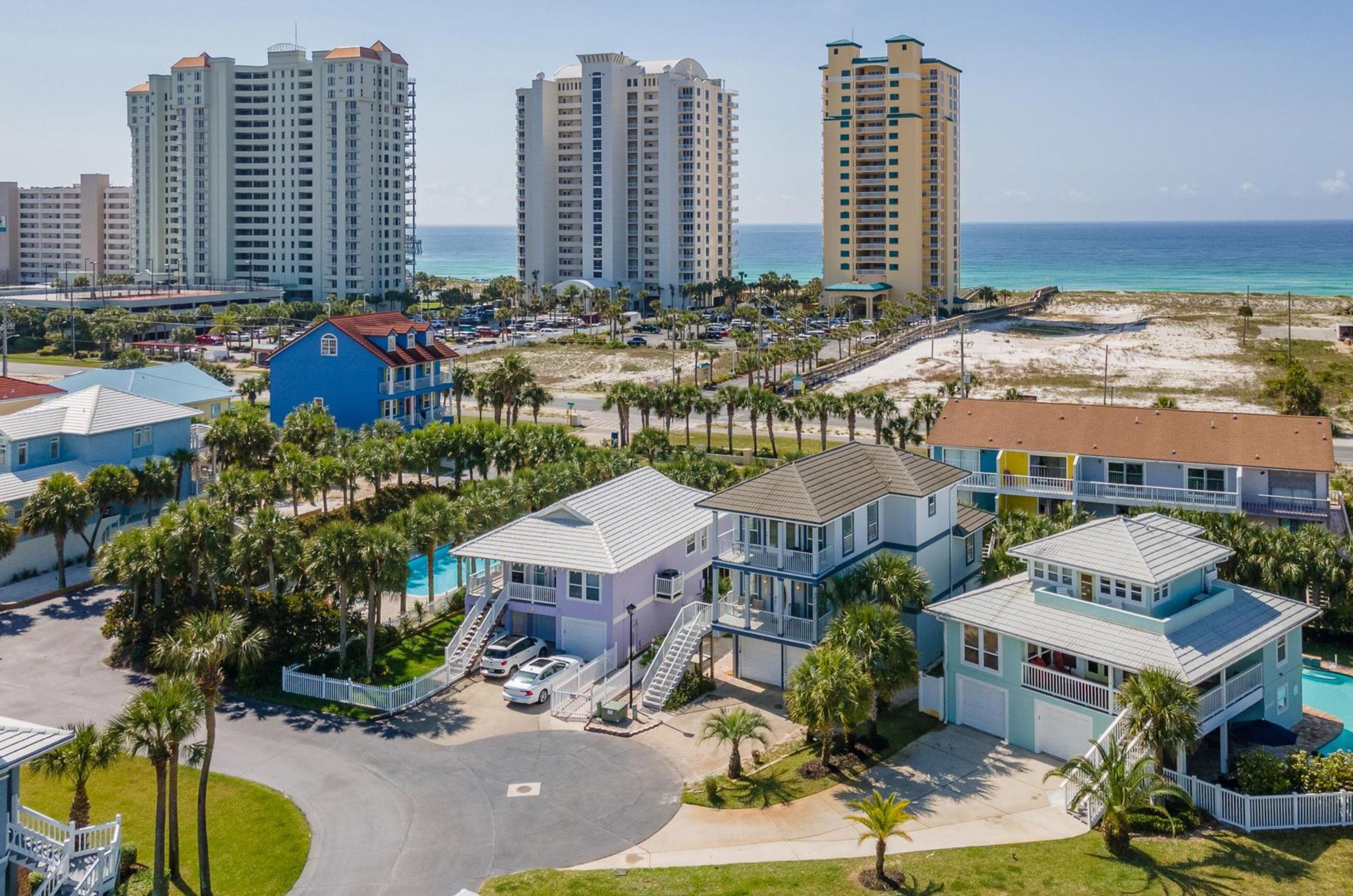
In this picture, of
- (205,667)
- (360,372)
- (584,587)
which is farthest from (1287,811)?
(360,372)

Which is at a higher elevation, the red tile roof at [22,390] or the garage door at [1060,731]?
the red tile roof at [22,390]

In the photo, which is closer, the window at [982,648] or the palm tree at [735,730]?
the palm tree at [735,730]

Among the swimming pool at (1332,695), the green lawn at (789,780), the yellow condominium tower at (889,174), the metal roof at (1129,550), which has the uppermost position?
the yellow condominium tower at (889,174)

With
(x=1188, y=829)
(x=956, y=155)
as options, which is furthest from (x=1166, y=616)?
(x=956, y=155)

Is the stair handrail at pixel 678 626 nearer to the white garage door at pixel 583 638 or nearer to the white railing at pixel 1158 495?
the white garage door at pixel 583 638

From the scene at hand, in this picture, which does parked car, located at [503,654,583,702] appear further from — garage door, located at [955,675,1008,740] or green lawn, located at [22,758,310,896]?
garage door, located at [955,675,1008,740]

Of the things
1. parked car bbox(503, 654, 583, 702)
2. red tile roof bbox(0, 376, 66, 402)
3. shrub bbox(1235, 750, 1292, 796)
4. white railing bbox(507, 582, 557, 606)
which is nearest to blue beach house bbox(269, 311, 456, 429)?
red tile roof bbox(0, 376, 66, 402)

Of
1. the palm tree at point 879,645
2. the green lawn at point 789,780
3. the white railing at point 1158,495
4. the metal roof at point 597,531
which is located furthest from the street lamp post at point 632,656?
the white railing at point 1158,495
